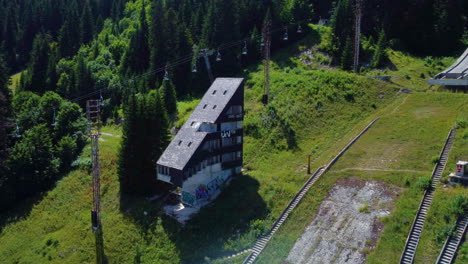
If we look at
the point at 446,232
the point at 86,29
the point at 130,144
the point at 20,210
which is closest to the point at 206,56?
the point at 130,144

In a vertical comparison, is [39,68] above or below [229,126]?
above

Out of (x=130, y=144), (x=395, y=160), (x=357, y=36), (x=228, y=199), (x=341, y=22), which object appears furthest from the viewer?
(x=341, y=22)

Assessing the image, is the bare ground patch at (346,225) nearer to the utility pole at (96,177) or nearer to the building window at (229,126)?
the building window at (229,126)

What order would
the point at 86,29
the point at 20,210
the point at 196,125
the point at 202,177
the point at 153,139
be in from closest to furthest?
the point at 202,177
the point at 196,125
the point at 153,139
the point at 20,210
the point at 86,29

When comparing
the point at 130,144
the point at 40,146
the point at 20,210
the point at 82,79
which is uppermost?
the point at 82,79

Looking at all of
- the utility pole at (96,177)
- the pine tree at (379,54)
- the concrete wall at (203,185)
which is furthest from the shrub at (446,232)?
the pine tree at (379,54)

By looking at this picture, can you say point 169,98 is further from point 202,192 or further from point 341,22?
point 341,22

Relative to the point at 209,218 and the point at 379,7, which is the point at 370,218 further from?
the point at 379,7
